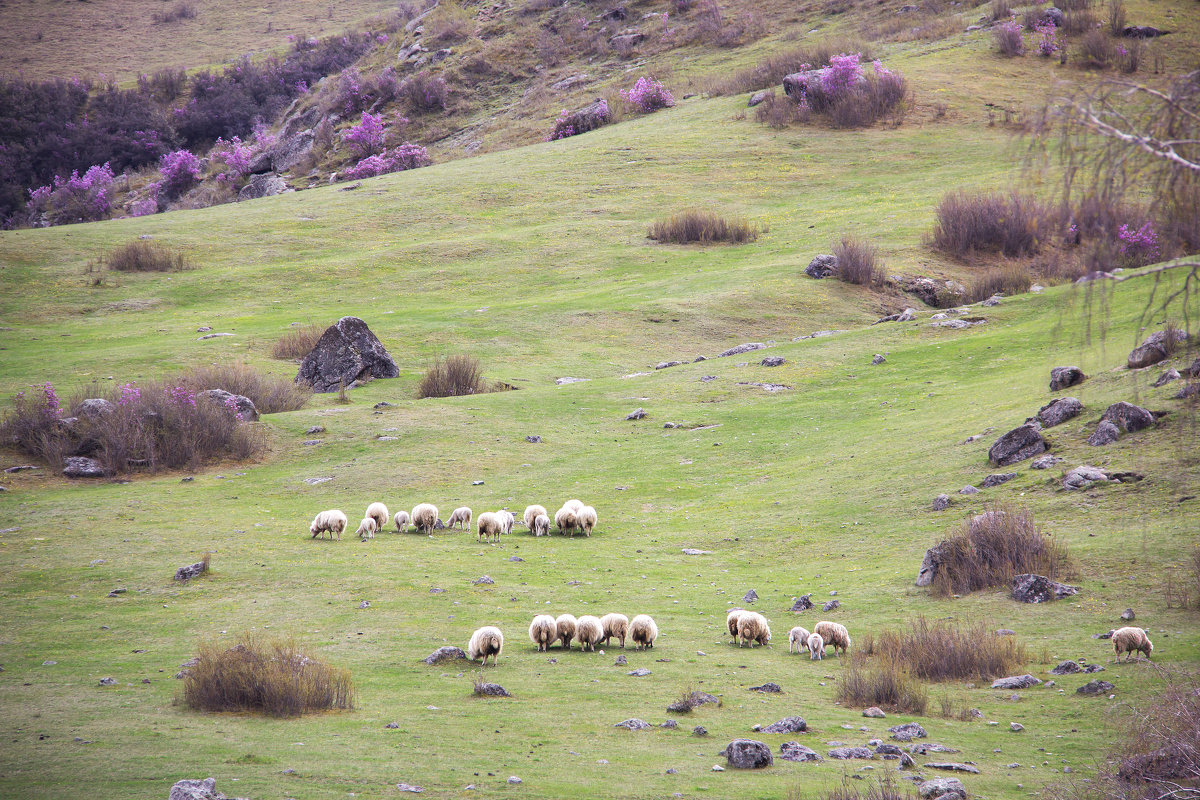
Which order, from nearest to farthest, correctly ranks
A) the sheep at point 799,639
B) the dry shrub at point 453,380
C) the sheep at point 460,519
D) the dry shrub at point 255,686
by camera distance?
1. the dry shrub at point 255,686
2. the sheep at point 799,639
3. the sheep at point 460,519
4. the dry shrub at point 453,380

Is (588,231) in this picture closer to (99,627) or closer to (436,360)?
(436,360)

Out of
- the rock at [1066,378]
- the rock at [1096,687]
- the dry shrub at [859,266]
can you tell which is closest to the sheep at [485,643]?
the rock at [1096,687]

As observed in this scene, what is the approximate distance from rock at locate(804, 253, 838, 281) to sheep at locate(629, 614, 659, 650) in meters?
30.8

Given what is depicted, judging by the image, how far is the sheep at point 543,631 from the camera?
12203 millimetres

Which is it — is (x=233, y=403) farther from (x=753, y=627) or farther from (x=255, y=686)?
(x=753, y=627)

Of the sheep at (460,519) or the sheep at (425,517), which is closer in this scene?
the sheep at (425,517)

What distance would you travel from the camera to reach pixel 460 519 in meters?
19.8

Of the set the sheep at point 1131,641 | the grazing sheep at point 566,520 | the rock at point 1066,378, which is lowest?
the grazing sheep at point 566,520

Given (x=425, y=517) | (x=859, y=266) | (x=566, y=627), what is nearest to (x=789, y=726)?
(x=566, y=627)

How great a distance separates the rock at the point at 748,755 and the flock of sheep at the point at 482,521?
10762mm

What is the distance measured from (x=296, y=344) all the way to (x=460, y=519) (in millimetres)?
17079

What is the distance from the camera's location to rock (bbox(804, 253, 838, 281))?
40.5 meters

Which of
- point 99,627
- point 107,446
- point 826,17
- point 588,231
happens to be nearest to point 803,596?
point 99,627

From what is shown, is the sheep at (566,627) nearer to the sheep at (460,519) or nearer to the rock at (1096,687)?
the rock at (1096,687)
